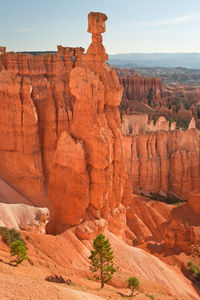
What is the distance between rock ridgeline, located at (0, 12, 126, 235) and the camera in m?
14.2

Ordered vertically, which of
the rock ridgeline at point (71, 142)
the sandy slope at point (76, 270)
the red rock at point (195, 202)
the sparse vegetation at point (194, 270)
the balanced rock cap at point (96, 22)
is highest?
the balanced rock cap at point (96, 22)

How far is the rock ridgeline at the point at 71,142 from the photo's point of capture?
14.2m

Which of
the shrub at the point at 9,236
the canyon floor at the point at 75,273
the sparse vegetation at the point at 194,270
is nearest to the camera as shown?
the canyon floor at the point at 75,273

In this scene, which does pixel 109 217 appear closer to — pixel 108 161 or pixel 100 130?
pixel 108 161

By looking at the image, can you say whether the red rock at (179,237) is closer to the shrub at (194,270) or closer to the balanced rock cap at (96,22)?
the shrub at (194,270)

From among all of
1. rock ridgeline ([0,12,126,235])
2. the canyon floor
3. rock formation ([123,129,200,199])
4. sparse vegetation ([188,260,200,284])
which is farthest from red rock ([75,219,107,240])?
rock formation ([123,129,200,199])

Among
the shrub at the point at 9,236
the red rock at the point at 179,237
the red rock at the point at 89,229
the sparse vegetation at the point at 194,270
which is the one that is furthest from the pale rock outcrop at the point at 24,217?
the red rock at the point at 179,237

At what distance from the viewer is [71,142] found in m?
14.1

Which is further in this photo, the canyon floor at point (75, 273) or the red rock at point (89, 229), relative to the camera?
the red rock at point (89, 229)

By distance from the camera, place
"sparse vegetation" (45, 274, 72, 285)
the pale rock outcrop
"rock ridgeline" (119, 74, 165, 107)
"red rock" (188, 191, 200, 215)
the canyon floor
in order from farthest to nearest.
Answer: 1. "rock ridgeline" (119, 74, 165, 107)
2. "red rock" (188, 191, 200, 215)
3. the pale rock outcrop
4. "sparse vegetation" (45, 274, 72, 285)
5. the canyon floor

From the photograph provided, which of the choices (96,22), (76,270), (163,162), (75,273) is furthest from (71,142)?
(163,162)

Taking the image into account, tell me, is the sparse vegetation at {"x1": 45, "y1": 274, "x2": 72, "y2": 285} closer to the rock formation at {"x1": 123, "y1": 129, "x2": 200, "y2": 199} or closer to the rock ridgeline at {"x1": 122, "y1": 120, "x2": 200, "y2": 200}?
the rock formation at {"x1": 123, "y1": 129, "x2": 200, "y2": 199}

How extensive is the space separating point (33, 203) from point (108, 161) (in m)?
5.57

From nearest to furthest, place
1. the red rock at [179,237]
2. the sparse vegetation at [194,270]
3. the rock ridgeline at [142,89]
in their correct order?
the sparse vegetation at [194,270] → the red rock at [179,237] → the rock ridgeline at [142,89]
